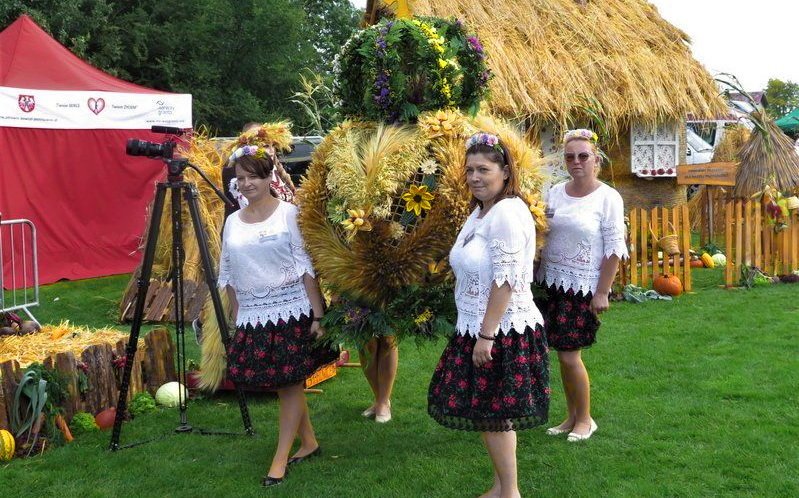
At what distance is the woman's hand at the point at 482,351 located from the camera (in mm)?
3240

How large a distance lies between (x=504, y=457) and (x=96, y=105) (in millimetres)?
9903

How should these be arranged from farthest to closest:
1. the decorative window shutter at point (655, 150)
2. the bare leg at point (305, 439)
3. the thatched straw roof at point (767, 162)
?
the decorative window shutter at point (655, 150) < the thatched straw roof at point (767, 162) < the bare leg at point (305, 439)

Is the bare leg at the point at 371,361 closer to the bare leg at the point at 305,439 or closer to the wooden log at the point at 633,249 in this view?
the bare leg at the point at 305,439

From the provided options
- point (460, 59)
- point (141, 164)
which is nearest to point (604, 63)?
point (141, 164)

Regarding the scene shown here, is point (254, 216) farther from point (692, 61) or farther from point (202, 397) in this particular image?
point (692, 61)

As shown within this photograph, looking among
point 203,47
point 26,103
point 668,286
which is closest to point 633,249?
point 668,286

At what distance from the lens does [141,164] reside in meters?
12.4

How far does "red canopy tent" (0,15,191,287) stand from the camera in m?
10.8

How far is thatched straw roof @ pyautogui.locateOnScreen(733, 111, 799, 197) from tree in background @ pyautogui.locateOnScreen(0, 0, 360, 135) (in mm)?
10643

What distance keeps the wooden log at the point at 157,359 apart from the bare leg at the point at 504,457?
298 centimetres

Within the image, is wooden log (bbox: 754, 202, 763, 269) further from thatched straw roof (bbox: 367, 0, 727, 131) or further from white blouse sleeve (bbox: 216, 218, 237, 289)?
white blouse sleeve (bbox: 216, 218, 237, 289)

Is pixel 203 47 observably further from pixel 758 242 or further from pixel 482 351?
pixel 482 351

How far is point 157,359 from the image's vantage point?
5.54 m

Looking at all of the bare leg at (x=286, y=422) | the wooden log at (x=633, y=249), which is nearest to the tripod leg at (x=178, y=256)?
the bare leg at (x=286, y=422)
